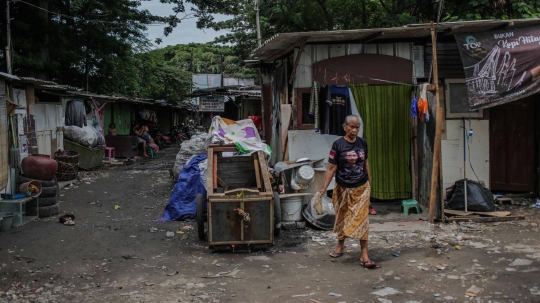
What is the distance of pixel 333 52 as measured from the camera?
30.6 feet

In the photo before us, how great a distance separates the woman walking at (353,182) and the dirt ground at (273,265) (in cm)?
46

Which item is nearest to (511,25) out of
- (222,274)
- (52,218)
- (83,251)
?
(222,274)

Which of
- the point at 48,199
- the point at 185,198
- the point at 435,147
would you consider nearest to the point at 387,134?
the point at 435,147

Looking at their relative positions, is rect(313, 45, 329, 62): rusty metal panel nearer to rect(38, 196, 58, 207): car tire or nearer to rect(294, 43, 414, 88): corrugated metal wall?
rect(294, 43, 414, 88): corrugated metal wall

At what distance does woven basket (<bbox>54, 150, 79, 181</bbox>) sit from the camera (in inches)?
517

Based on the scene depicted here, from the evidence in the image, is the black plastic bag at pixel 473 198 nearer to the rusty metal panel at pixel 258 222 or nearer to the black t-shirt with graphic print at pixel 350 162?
the black t-shirt with graphic print at pixel 350 162

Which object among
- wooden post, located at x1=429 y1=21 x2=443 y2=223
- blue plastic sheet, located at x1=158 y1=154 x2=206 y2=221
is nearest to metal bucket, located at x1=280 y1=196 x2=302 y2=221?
blue plastic sheet, located at x1=158 y1=154 x2=206 y2=221

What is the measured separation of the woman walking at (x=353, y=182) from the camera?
233 inches

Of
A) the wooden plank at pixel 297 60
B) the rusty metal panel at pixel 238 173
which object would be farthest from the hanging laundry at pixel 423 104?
the rusty metal panel at pixel 238 173

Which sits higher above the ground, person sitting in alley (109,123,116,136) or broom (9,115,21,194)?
person sitting in alley (109,123,116,136)

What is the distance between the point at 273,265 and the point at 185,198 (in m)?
3.53

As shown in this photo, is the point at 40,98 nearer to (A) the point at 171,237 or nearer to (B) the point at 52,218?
(B) the point at 52,218

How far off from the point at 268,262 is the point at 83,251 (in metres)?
2.73

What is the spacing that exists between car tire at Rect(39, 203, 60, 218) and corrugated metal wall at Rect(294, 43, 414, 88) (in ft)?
17.4
